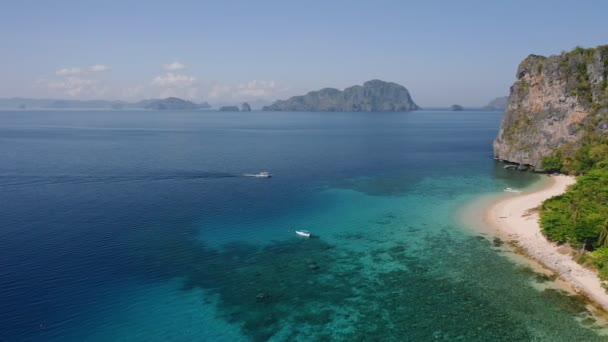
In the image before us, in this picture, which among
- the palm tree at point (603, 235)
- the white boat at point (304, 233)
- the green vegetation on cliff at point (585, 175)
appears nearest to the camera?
the palm tree at point (603, 235)

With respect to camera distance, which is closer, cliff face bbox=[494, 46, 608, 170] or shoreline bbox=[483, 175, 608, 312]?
shoreline bbox=[483, 175, 608, 312]

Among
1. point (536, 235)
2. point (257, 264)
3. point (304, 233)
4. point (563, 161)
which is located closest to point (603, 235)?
point (536, 235)

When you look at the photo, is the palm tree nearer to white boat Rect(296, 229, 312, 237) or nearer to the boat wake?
white boat Rect(296, 229, 312, 237)

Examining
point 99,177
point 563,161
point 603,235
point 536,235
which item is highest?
point 563,161

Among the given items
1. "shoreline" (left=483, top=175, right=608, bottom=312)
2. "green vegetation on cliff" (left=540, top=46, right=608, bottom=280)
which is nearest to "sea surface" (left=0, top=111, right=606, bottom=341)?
"shoreline" (left=483, top=175, right=608, bottom=312)

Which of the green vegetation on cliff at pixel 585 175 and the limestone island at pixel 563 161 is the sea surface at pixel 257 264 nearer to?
the limestone island at pixel 563 161

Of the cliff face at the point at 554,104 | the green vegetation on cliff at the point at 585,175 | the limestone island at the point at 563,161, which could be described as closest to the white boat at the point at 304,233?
the limestone island at the point at 563,161

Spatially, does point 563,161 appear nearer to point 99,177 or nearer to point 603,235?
point 603,235
